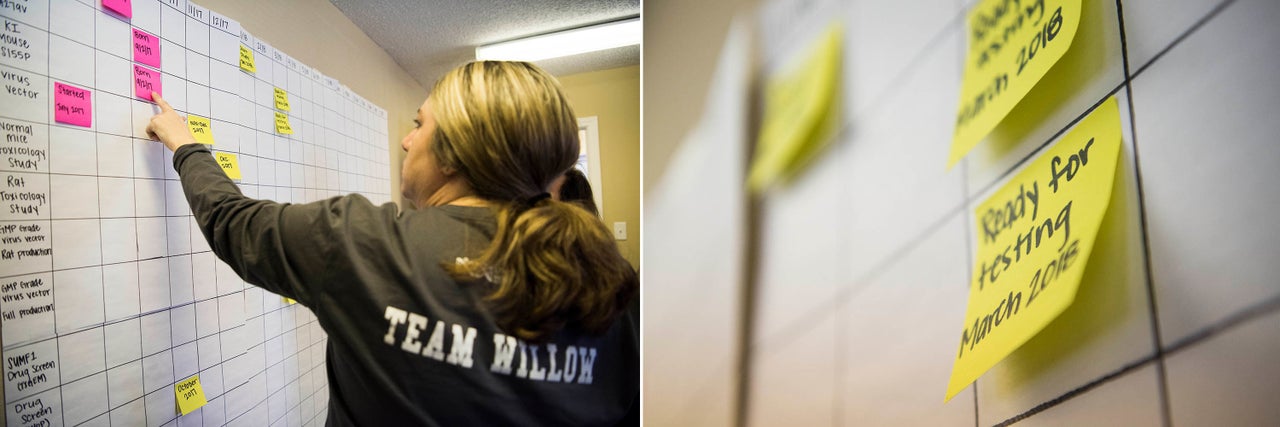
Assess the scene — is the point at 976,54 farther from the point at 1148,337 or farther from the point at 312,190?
the point at 312,190

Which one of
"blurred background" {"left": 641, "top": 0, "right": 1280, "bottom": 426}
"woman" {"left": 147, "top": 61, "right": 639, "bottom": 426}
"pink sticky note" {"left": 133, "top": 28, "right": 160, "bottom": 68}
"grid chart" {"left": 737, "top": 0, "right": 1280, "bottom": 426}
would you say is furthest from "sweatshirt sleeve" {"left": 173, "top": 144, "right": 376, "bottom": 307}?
"grid chart" {"left": 737, "top": 0, "right": 1280, "bottom": 426}

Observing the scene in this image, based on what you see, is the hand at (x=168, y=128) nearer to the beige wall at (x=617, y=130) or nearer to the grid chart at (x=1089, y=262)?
the beige wall at (x=617, y=130)

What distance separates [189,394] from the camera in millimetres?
464

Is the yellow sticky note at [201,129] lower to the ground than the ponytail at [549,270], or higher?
higher

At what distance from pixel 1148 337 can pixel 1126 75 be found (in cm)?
19

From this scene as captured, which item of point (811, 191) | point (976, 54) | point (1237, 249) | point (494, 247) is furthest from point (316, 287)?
point (1237, 249)

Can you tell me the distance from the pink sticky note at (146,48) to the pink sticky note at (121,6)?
0.02 meters

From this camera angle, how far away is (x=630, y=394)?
52 centimetres

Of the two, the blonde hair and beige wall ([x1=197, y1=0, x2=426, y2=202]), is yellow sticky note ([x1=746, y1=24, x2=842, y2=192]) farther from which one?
beige wall ([x1=197, y1=0, x2=426, y2=202])

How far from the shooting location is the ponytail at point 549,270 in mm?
432

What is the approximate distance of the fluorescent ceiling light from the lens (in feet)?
1.50

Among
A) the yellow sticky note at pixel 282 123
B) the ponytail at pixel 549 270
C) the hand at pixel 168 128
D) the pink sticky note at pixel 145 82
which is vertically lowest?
the ponytail at pixel 549 270

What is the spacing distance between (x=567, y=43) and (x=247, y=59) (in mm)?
411

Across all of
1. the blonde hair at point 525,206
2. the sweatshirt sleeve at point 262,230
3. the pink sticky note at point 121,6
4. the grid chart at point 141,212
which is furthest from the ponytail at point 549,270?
the pink sticky note at point 121,6
